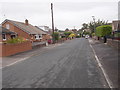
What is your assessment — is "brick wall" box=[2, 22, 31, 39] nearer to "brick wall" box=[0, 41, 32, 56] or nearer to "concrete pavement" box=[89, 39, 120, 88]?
"brick wall" box=[0, 41, 32, 56]

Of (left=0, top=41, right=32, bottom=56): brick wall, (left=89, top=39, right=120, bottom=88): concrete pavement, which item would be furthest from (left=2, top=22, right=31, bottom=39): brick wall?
(left=89, top=39, right=120, bottom=88): concrete pavement

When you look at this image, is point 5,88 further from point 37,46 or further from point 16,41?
point 37,46

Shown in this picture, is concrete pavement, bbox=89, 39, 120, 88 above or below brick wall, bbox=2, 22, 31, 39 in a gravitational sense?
below

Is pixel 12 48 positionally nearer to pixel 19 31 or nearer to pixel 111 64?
pixel 111 64

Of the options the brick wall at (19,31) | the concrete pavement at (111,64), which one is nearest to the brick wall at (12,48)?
the concrete pavement at (111,64)

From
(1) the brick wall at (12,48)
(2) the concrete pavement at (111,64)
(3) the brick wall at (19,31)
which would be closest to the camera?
(2) the concrete pavement at (111,64)

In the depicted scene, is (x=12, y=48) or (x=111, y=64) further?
(x=12, y=48)

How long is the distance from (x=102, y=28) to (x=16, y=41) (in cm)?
1953

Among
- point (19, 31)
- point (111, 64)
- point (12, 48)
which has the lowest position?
point (111, 64)

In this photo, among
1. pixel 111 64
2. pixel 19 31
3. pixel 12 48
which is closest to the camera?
pixel 111 64

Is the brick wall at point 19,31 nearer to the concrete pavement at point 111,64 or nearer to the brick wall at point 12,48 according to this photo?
the brick wall at point 12,48

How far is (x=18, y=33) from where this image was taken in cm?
3747

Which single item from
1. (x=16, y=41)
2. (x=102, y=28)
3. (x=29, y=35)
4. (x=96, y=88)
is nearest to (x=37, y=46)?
(x=16, y=41)

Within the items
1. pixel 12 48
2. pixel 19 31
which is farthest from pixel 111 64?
pixel 19 31
